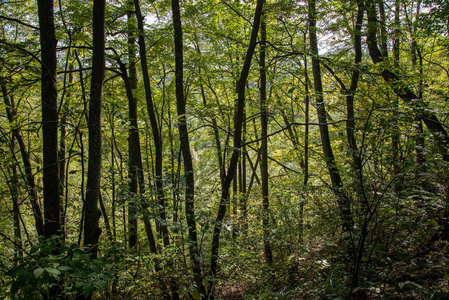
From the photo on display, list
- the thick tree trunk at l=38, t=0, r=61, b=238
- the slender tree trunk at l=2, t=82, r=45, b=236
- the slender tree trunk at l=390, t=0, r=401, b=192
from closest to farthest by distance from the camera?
the slender tree trunk at l=390, t=0, r=401, b=192
the thick tree trunk at l=38, t=0, r=61, b=238
the slender tree trunk at l=2, t=82, r=45, b=236

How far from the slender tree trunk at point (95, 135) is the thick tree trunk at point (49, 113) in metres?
0.43

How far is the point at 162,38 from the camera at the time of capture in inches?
288

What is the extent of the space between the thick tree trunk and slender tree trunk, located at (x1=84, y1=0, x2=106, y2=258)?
0.43m

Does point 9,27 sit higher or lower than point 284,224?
higher

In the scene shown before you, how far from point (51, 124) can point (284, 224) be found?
5.33 m

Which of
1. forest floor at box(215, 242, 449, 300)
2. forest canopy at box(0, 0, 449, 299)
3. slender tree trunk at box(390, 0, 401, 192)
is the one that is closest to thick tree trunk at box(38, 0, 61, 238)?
forest canopy at box(0, 0, 449, 299)

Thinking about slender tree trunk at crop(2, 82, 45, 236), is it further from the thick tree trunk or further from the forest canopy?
the thick tree trunk

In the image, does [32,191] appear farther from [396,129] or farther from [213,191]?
[396,129]


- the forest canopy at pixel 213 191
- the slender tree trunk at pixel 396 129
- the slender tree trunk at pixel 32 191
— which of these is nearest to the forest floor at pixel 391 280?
the forest canopy at pixel 213 191

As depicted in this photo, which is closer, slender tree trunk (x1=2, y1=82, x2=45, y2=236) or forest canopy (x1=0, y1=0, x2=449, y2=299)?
forest canopy (x1=0, y1=0, x2=449, y2=299)

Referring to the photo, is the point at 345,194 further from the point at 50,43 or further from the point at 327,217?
the point at 50,43

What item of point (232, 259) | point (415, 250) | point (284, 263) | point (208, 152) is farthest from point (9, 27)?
point (415, 250)

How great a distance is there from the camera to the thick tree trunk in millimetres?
3686

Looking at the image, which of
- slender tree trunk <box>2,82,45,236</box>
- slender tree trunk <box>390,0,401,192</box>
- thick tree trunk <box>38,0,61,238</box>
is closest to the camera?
slender tree trunk <box>390,0,401,192</box>
